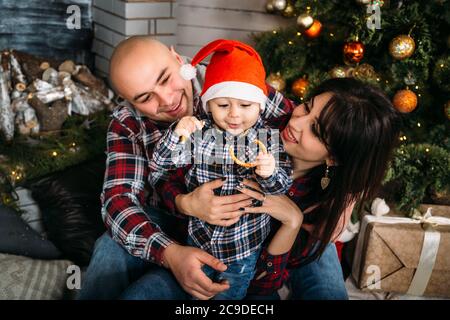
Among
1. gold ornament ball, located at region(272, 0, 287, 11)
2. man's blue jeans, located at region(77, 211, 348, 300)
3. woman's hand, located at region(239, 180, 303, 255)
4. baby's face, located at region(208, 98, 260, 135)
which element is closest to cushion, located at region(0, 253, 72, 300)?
man's blue jeans, located at region(77, 211, 348, 300)

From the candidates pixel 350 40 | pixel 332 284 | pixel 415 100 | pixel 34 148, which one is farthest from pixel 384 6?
pixel 34 148

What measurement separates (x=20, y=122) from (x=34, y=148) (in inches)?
8.8

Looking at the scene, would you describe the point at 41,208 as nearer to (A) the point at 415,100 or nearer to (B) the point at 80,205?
(B) the point at 80,205

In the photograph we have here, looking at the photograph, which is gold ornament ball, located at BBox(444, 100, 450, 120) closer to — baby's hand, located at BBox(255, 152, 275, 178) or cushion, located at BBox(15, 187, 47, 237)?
baby's hand, located at BBox(255, 152, 275, 178)

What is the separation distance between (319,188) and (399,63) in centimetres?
84

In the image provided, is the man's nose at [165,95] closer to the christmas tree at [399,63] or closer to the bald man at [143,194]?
the bald man at [143,194]

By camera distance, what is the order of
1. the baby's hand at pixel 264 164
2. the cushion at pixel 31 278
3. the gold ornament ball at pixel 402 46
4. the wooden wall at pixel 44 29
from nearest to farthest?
the baby's hand at pixel 264 164 → the cushion at pixel 31 278 → the gold ornament ball at pixel 402 46 → the wooden wall at pixel 44 29

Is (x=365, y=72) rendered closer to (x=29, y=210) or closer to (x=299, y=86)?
(x=299, y=86)

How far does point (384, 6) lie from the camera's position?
206cm

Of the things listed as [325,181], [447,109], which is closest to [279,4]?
[447,109]

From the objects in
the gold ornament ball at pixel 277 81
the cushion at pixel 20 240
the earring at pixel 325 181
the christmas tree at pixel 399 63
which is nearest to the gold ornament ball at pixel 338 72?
the christmas tree at pixel 399 63

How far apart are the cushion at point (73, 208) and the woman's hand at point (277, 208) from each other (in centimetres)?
100

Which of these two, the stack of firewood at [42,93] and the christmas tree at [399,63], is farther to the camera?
the stack of firewood at [42,93]

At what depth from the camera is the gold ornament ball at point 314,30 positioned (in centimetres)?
213
